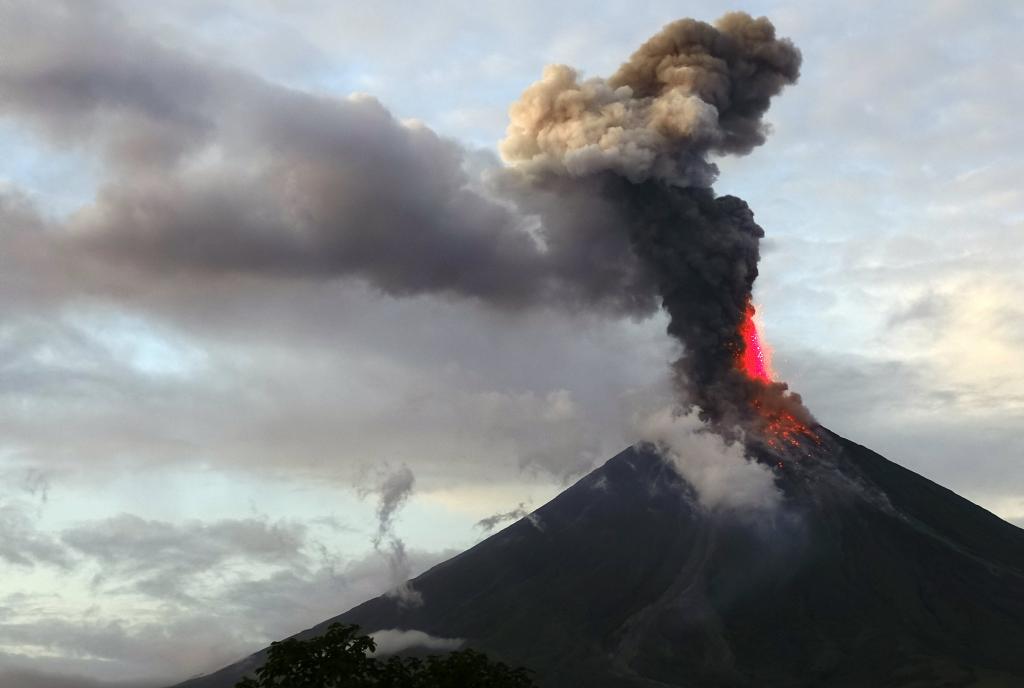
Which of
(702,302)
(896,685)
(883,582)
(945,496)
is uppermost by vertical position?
(702,302)

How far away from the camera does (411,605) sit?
194000mm

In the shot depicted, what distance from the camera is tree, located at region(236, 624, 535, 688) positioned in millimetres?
40625

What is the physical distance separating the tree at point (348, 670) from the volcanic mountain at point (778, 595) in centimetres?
11475

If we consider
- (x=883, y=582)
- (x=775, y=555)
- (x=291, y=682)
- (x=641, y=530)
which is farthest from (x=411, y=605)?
(x=291, y=682)

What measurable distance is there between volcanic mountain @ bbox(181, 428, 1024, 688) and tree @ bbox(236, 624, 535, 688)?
114746mm

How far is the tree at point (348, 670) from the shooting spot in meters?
40.6

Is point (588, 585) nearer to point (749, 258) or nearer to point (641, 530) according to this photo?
point (641, 530)

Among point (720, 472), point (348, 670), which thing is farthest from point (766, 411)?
point (348, 670)

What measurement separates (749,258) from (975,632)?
5381 centimetres

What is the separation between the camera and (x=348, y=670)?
40.7 m

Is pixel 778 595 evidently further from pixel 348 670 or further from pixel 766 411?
pixel 348 670

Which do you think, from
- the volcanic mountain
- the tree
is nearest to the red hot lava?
the volcanic mountain

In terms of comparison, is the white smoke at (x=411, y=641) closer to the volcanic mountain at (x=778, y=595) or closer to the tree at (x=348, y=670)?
the volcanic mountain at (x=778, y=595)

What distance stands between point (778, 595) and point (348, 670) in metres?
138
